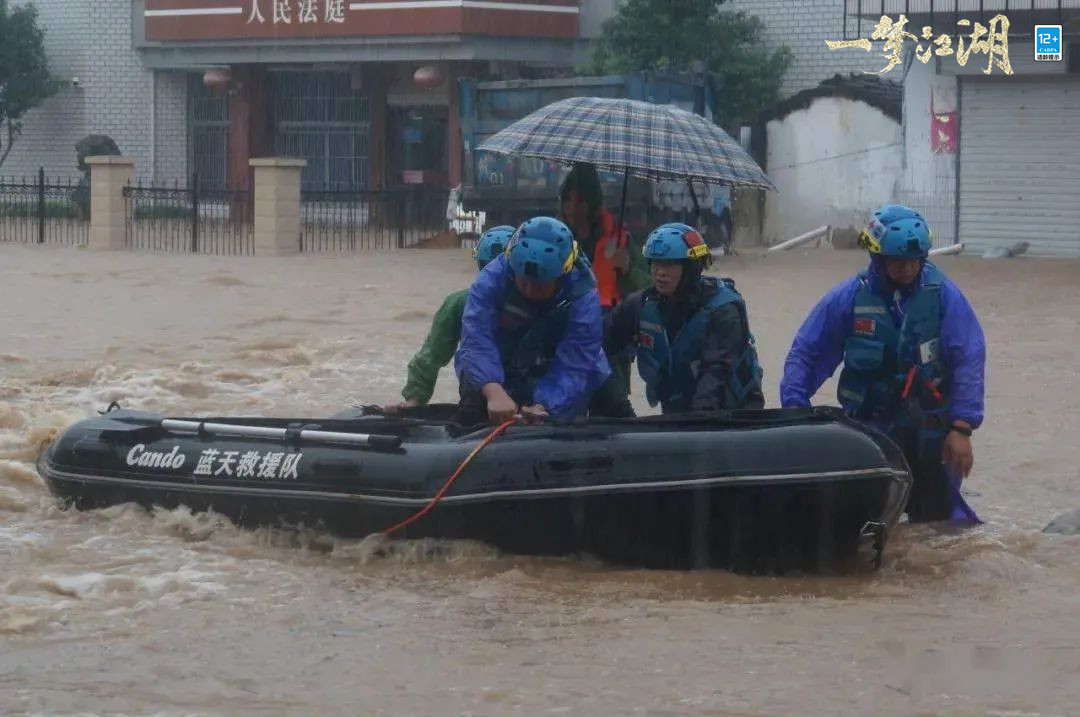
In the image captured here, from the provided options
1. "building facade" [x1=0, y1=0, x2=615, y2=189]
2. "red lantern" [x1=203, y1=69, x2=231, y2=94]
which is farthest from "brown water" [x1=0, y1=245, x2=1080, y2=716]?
"red lantern" [x1=203, y1=69, x2=231, y2=94]

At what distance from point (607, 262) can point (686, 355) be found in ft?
4.16

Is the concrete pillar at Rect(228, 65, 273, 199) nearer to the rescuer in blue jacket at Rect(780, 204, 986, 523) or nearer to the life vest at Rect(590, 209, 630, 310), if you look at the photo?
Result: the life vest at Rect(590, 209, 630, 310)

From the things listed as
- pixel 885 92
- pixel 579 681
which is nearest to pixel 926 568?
pixel 579 681

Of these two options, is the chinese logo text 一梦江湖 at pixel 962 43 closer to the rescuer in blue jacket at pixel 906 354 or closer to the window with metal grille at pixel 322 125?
the window with metal grille at pixel 322 125

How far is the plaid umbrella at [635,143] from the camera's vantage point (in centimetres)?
821

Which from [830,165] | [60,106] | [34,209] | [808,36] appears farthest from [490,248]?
[60,106]

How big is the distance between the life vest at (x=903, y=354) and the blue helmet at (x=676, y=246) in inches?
24.9

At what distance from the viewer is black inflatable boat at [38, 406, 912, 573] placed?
6.23 m

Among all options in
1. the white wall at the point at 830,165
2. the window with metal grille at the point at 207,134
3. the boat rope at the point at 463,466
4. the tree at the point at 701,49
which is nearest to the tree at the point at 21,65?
the window with metal grille at the point at 207,134

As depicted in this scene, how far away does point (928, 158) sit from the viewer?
2073 cm

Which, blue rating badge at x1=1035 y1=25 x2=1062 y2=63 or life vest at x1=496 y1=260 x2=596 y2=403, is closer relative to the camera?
life vest at x1=496 y1=260 x2=596 y2=403

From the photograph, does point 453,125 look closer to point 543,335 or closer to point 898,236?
point 543,335

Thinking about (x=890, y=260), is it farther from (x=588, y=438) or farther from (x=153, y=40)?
(x=153, y=40)

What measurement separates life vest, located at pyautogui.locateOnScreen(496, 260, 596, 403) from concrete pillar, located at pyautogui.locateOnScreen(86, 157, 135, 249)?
16045mm
